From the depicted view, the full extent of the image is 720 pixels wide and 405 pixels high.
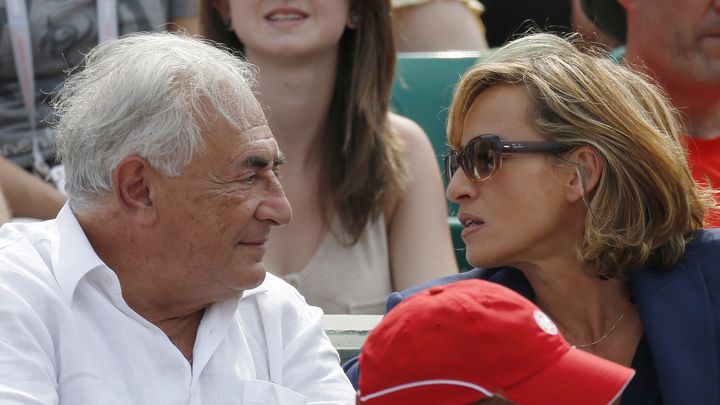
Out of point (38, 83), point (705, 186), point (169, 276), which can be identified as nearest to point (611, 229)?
point (705, 186)

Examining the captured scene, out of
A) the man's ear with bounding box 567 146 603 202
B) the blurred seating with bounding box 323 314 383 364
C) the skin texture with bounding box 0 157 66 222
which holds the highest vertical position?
the man's ear with bounding box 567 146 603 202

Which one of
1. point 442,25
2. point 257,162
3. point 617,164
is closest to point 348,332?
point 257,162

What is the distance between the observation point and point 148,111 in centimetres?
225

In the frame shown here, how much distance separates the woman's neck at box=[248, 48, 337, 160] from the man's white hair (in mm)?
1184

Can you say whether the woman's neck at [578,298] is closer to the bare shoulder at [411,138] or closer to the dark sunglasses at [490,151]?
the dark sunglasses at [490,151]

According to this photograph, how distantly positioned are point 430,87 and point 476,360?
2.48 meters

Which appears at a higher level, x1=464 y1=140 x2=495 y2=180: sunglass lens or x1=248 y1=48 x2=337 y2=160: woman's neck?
x1=464 y1=140 x2=495 y2=180: sunglass lens

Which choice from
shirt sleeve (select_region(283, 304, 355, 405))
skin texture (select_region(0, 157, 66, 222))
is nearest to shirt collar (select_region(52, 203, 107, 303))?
shirt sleeve (select_region(283, 304, 355, 405))

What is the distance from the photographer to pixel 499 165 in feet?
8.16

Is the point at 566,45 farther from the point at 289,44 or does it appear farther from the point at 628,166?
the point at 289,44

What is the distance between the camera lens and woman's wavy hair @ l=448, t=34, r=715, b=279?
2477 millimetres

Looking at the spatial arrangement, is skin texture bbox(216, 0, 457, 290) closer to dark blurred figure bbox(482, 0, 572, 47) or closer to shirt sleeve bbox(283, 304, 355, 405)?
shirt sleeve bbox(283, 304, 355, 405)

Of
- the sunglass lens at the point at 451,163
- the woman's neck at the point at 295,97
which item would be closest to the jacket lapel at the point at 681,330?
the sunglass lens at the point at 451,163

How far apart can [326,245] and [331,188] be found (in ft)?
0.62
